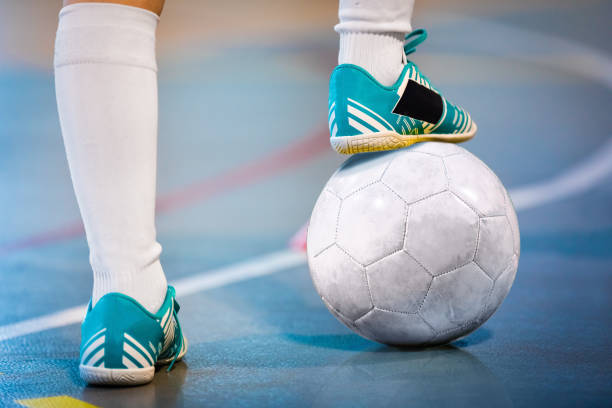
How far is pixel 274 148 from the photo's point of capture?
5.25 metres

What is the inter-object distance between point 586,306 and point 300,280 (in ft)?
3.76

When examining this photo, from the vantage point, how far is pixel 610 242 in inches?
152

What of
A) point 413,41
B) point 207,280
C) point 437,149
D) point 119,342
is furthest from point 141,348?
point 207,280

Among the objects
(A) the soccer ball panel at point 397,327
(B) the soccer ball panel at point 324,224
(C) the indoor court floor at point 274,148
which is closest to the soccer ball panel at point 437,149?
(B) the soccer ball panel at point 324,224

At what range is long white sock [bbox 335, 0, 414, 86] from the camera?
1.76 m

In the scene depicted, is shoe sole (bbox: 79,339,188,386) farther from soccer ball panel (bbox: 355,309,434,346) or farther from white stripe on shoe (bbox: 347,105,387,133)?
white stripe on shoe (bbox: 347,105,387,133)

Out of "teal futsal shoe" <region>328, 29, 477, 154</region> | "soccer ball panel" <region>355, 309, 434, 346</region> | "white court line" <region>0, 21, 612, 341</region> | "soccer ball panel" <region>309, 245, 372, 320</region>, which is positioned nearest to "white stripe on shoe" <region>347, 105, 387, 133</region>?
"teal futsal shoe" <region>328, 29, 477, 154</region>

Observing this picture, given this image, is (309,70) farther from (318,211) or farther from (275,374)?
(275,374)

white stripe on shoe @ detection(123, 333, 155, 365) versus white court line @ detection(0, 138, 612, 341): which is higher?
white stripe on shoe @ detection(123, 333, 155, 365)

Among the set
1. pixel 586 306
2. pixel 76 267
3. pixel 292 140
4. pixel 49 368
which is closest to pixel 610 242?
pixel 586 306

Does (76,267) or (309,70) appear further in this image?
(309,70)

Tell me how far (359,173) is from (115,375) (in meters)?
0.75

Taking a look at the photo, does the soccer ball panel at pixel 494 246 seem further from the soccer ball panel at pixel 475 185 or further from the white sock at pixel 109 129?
the white sock at pixel 109 129

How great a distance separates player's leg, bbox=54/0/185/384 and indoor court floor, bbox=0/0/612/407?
0.68 m
